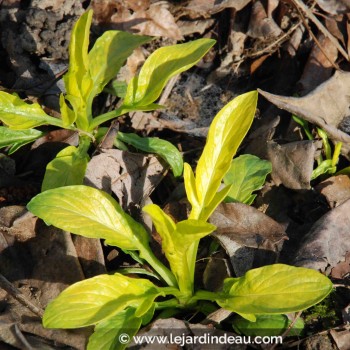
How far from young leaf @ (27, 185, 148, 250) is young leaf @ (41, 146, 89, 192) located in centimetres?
31

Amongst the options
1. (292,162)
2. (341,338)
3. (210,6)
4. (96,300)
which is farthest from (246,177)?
(210,6)

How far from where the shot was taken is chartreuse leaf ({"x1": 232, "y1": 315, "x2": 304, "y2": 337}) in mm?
2127

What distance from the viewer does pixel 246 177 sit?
2498 mm

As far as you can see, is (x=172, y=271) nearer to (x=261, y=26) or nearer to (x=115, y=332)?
(x=115, y=332)

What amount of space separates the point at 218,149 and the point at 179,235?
0.37 metres

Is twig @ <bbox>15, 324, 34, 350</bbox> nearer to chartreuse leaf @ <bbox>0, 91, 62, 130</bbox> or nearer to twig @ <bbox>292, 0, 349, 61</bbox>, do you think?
chartreuse leaf @ <bbox>0, 91, 62, 130</bbox>

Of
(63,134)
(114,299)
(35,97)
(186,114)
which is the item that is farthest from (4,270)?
(186,114)

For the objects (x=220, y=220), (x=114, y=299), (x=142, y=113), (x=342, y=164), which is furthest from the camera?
(x=142, y=113)

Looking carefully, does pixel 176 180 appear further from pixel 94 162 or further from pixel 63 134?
pixel 63 134

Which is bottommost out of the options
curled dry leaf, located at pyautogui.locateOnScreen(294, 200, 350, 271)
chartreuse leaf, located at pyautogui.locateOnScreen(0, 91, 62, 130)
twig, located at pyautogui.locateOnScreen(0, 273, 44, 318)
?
twig, located at pyautogui.locateOnScreen(0, 273, 44, 318)

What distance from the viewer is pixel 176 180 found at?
8.71 ft

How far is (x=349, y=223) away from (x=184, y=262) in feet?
2.50

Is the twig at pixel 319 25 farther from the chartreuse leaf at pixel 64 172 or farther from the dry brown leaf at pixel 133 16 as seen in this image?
the chartreuse leaf at pixel 64 172

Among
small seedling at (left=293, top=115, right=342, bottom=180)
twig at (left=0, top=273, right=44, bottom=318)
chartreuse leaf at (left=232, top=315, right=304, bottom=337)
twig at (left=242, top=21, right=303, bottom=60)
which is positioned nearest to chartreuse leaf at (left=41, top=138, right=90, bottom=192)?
twig at (left=0, top=273, right=44, bottom=318)
